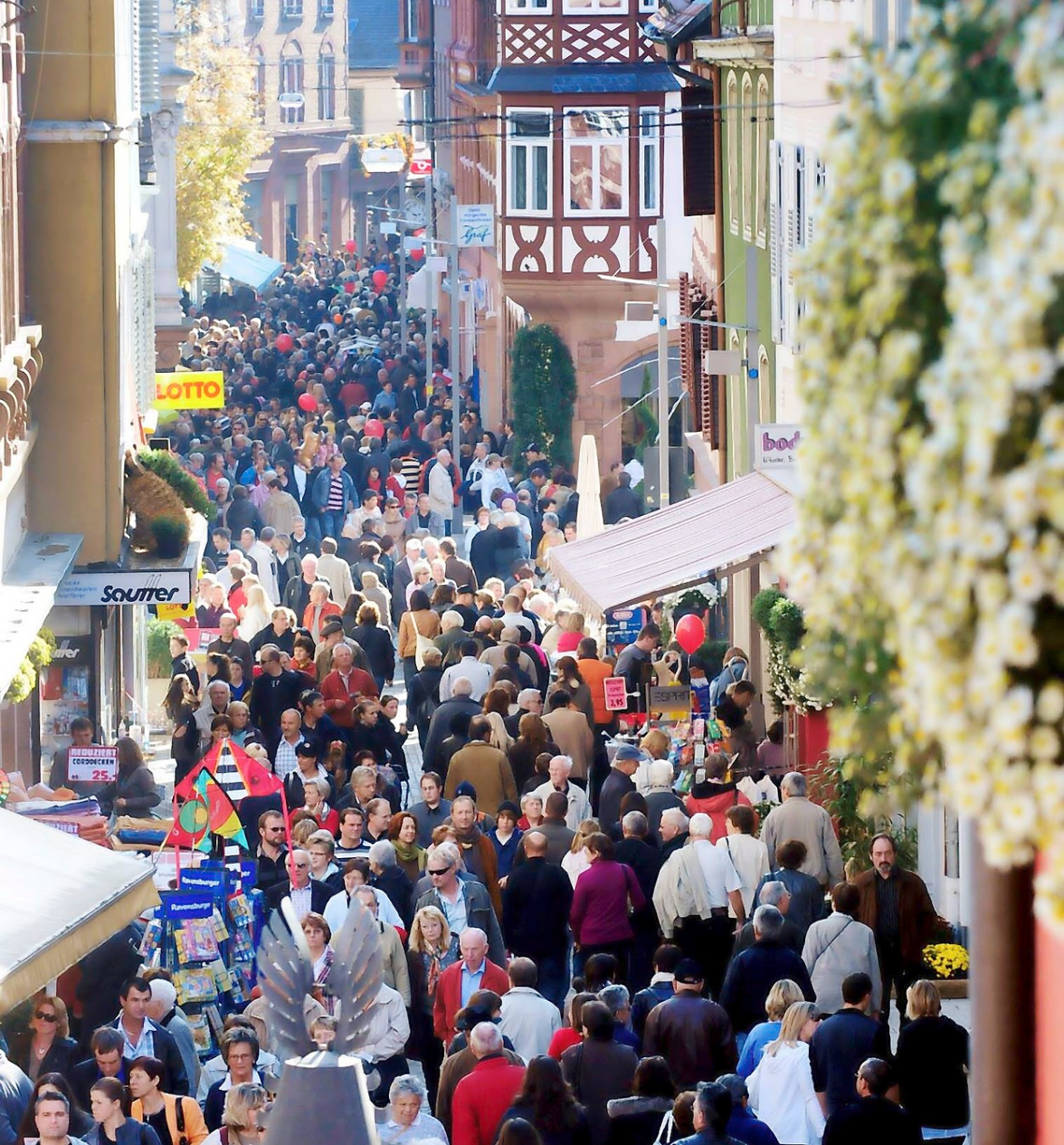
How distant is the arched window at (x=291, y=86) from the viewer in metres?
109

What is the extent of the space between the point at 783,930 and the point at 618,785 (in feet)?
10.7

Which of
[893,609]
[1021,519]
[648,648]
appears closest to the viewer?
[1021,519]

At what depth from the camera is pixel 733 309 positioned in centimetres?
2856

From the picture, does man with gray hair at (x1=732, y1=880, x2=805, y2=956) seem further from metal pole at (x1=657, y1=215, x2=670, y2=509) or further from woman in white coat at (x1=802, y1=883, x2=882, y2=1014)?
metal pole at (x1=657, y1=215, x2=670, y2=509)

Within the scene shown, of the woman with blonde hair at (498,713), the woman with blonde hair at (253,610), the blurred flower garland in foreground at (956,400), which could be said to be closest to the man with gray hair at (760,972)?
the woman with blonde hair at (498,713)

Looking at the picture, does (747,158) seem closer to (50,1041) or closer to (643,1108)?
(50,1041)

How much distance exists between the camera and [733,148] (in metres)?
28.8

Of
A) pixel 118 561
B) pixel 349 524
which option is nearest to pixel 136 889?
pixel 118 561

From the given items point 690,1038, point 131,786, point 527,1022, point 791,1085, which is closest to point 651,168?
point 131,786

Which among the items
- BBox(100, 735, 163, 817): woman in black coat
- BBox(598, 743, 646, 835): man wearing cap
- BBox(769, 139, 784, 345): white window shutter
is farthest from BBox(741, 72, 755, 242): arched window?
BBox(598, 743, 646, 835): man wearing cap

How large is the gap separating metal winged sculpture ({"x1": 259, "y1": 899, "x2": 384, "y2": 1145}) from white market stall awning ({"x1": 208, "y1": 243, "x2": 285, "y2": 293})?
54.1 m

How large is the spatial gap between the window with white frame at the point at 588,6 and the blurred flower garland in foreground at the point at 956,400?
39.6 meters

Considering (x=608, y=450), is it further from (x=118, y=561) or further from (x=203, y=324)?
(x=118, y=561)

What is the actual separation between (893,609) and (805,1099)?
679 cm
